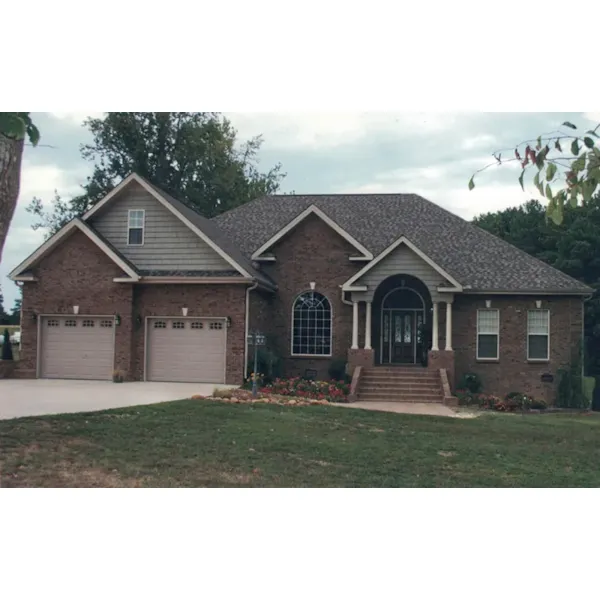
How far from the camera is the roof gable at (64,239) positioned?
18875 mm

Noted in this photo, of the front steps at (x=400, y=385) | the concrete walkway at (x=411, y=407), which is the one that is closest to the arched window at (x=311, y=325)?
the front steps at (x=400, y=385)

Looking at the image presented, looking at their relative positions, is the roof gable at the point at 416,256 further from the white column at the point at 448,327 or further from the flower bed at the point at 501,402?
the flower bed at the point at 501,402

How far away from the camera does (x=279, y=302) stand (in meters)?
20.9

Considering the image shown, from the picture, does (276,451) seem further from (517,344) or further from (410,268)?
(517,344)

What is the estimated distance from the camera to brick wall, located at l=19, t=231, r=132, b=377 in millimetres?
19000

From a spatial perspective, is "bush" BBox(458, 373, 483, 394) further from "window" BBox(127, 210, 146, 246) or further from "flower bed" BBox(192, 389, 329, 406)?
"window" BBox(127, 210, 146, 246)

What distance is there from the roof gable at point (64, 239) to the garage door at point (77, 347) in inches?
60.8

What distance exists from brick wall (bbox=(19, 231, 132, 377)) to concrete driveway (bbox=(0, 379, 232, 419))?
3.83 ft

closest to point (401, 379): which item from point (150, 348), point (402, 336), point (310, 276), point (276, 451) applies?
point (402, 336)

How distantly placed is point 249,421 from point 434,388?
7.62m

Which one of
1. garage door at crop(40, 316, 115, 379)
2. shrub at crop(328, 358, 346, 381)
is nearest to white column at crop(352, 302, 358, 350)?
shrub at crop(328, 358, 346, 381)

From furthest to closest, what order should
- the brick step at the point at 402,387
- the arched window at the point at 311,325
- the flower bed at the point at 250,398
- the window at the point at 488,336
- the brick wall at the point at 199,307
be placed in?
the arched window at the point at 311,325
the window at the point at 488,336
the brick wall at the point at 199,307
the brick step at the point at 402,387
the flower bed at the point at 250,398

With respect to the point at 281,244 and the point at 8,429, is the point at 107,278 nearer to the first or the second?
the point at 281,244

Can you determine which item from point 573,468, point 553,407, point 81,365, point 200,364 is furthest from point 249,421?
point 553,407
